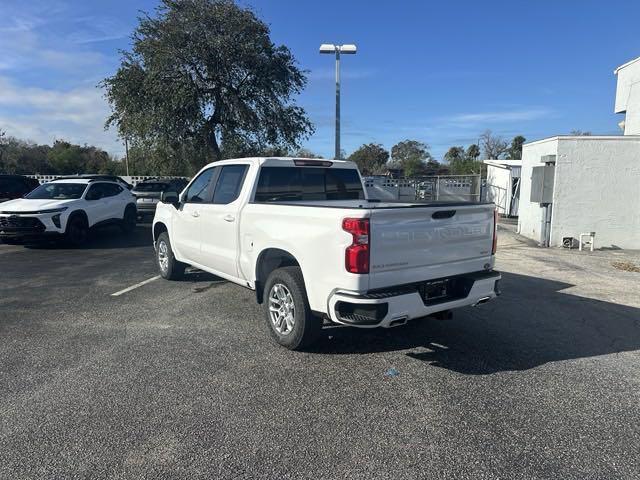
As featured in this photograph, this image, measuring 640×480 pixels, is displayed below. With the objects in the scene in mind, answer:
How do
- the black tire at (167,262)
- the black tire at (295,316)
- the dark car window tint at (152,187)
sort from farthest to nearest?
the dark car window tint at (152,187) → the black tire at (167,262) → the black tire at (295,316)

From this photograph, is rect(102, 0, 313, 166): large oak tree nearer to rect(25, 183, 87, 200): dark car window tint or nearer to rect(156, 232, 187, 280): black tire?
rect(25, 183, 87, 200): dark car window tint

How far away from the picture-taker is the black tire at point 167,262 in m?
7.73

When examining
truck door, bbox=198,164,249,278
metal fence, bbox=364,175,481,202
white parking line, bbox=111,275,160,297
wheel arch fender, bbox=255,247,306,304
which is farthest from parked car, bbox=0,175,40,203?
wheel arch fender, bbox=255,247,306,304

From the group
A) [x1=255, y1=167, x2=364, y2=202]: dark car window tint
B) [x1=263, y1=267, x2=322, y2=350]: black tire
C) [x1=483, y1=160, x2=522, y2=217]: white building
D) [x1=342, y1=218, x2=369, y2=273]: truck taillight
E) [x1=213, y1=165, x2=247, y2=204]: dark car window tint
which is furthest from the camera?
[x1=483, y1=160, x2=522, y2=217]: white building

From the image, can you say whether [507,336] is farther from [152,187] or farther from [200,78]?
[200,78]

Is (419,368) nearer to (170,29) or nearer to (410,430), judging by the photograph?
(410,430)

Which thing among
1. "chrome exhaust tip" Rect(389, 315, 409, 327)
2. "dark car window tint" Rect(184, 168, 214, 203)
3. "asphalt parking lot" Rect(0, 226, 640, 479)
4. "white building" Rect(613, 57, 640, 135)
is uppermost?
"white building" Rect(613, 57, 640, 135)

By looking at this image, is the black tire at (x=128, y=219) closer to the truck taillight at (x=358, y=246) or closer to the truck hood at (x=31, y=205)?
the truck hood at (x=31, y=205)

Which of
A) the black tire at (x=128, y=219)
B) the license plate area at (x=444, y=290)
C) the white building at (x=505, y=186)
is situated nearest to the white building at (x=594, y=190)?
the license plate area at (x=444, y=290)

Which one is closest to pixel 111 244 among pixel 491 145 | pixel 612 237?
pixel 612 237

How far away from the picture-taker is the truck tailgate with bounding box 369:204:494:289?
12.9ft

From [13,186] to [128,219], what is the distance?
506 cm

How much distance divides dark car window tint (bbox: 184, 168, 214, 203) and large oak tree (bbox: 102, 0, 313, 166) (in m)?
15.7

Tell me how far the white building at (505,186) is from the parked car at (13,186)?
18.9 metres
